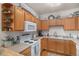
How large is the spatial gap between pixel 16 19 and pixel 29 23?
346 millimetres

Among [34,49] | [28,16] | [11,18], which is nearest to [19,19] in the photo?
[11,18]

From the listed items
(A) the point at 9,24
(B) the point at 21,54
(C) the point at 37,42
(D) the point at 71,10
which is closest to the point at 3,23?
(A) the point at 9,24

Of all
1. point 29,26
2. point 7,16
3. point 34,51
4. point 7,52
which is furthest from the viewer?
point 29,26

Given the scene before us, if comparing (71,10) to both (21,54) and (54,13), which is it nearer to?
(54,13)

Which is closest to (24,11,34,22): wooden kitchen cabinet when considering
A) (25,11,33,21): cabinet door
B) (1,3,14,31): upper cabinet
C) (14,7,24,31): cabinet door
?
(25,11,33,21): cabinet door

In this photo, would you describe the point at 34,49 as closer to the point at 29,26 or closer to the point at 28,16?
the point at 29,26

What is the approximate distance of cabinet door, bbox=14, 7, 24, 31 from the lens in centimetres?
139

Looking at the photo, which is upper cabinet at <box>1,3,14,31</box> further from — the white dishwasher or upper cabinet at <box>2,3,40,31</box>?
the white dishwasher

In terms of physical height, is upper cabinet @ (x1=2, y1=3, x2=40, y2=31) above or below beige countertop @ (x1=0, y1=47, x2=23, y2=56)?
above

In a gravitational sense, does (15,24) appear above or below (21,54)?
above

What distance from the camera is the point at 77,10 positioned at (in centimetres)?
122

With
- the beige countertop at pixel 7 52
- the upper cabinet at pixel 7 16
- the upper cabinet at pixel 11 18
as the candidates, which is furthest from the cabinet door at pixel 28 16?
the beige countertop at pixel 7 52

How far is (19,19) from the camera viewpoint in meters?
1.48

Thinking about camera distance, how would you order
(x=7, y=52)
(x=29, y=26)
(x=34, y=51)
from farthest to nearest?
(x=29, y=26) < (x=34, y=51) < (x=7, y=52)
